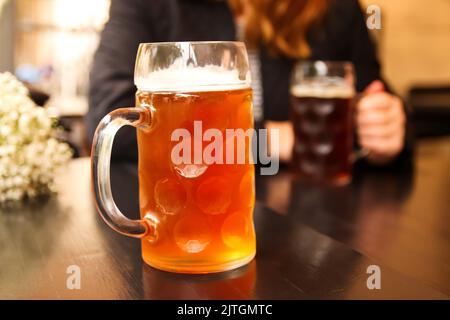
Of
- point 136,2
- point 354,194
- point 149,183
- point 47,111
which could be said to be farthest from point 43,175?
point 136,2

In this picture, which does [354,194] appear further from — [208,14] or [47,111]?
[208,14]

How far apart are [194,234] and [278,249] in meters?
0.13

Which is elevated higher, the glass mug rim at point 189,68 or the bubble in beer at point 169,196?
the glass mug rim at point 189,68

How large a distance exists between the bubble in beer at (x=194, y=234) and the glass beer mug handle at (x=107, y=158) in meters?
0.06

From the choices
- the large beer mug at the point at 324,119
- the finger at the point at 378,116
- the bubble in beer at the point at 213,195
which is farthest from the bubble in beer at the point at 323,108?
the bubble in beer at the point at 213,195

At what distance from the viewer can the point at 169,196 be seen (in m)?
0.57

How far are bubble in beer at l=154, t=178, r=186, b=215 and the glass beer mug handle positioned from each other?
4cm

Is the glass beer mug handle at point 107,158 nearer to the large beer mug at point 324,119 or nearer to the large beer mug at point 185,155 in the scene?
the large beer mug at point 185,155

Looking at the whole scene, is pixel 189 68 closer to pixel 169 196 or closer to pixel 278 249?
pixel 169 196

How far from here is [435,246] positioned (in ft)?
2.40

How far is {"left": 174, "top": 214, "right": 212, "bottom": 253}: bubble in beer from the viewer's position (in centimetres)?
57

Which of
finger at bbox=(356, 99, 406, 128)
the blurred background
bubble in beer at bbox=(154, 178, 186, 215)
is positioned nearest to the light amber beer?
bubble in beer at bbox=(154, 178, 186, 215)

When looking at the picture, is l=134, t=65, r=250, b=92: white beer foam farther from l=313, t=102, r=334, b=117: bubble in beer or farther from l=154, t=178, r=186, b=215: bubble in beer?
l=313, t=102, r=334, b=117: bubble in beer

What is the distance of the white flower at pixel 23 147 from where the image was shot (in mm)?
877
